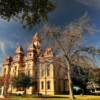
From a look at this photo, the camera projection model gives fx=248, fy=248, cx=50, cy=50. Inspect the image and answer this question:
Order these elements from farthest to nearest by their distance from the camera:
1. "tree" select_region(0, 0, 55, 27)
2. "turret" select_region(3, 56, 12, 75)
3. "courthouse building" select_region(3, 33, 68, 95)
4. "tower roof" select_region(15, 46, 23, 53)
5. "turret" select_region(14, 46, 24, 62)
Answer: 1. "turret" select_region(3, 56, 12, 75)
2. "tower roof" select_region(15, 46, 23, 53)
3. "turret" select_region(14, 46, 24, 62)
4. "courthouse building" select_region(3, 33, 68, 95)
5. "tree" select_region(0, 0, 55, 27)

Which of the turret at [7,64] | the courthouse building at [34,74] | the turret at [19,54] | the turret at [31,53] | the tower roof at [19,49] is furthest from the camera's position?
the turret at [7,64]

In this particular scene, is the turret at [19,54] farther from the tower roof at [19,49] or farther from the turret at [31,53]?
the turret at [31,53]

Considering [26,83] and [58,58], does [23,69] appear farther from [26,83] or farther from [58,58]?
[58,58]

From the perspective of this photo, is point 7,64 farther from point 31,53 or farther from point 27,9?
point 27,9

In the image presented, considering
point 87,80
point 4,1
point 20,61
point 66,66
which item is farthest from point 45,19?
point 20,61

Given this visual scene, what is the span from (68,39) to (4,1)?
85.1 feet

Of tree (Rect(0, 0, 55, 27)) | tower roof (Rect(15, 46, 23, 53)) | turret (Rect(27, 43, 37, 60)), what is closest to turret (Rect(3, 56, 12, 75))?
tower roof (Rect(15, 46, 23, 53))

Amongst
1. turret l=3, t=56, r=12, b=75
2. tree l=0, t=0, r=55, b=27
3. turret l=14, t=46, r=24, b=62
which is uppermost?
turret l=14, t=46, r=24, b=62

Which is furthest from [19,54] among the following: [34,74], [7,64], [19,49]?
[34,74]

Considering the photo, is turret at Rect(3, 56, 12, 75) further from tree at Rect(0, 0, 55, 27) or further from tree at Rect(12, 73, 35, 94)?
tree at Rect(0, 0, 55, 27)

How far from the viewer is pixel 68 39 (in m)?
38.8

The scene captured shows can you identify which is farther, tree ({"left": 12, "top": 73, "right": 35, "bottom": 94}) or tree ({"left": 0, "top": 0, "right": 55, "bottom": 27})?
tree ({"left": 12, "top": 73, "right": 35, "bottom": 94})

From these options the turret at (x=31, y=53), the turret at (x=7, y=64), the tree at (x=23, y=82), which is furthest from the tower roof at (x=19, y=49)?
the tree at (x=23, y=82)

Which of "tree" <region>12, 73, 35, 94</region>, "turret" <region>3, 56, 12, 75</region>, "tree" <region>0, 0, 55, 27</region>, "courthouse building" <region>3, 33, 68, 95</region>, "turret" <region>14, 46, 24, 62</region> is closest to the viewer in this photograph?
"tree" <region>0, 0, 55, 27</region>
